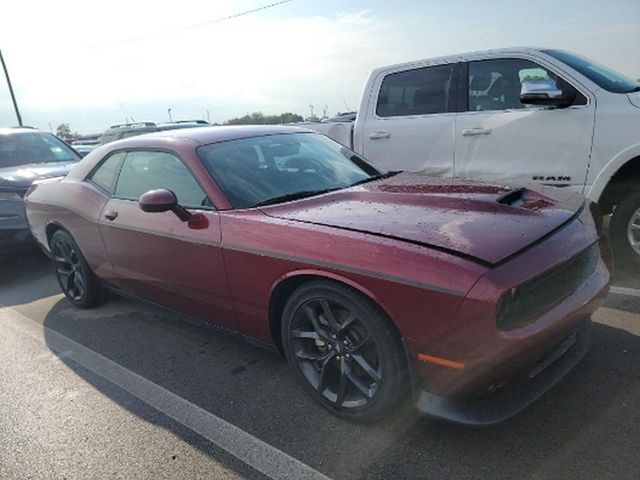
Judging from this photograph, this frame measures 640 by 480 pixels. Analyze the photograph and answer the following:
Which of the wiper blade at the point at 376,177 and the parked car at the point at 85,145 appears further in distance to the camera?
the parked car at the point at 85,145

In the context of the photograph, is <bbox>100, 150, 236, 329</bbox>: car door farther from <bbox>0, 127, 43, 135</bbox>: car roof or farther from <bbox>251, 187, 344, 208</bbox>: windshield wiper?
<bbox>0, 127, 43, 135</bbox>: car roof

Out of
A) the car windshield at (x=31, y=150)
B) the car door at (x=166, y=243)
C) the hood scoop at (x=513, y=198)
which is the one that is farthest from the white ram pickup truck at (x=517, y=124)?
the car windshield at (x=31, y=150)

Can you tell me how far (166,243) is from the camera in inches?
134

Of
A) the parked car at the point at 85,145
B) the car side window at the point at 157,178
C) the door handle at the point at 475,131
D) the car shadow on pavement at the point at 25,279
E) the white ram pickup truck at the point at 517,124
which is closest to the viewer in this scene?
the car side window at the point at 157,178

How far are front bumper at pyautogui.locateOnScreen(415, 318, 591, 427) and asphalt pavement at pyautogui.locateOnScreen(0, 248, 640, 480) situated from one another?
21 centimetres

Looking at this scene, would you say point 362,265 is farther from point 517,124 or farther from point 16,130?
point 16,130

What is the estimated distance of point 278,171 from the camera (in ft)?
11.4

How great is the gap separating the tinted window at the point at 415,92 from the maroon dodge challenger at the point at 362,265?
5.41ft

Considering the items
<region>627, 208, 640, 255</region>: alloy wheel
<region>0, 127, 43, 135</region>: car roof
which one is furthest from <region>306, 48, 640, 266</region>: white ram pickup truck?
<region>0, 127, 43, 135</region>: car roof

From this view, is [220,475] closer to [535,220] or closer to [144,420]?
[144,420]

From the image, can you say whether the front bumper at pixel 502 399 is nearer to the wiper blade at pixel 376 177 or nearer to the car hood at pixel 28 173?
the wiper blade at pixel 376 177

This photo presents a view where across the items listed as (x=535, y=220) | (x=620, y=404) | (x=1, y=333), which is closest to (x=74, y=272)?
(x=1, y=333)

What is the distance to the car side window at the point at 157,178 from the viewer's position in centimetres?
334

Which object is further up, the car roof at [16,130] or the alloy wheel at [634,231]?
the car roof at [16,130]
